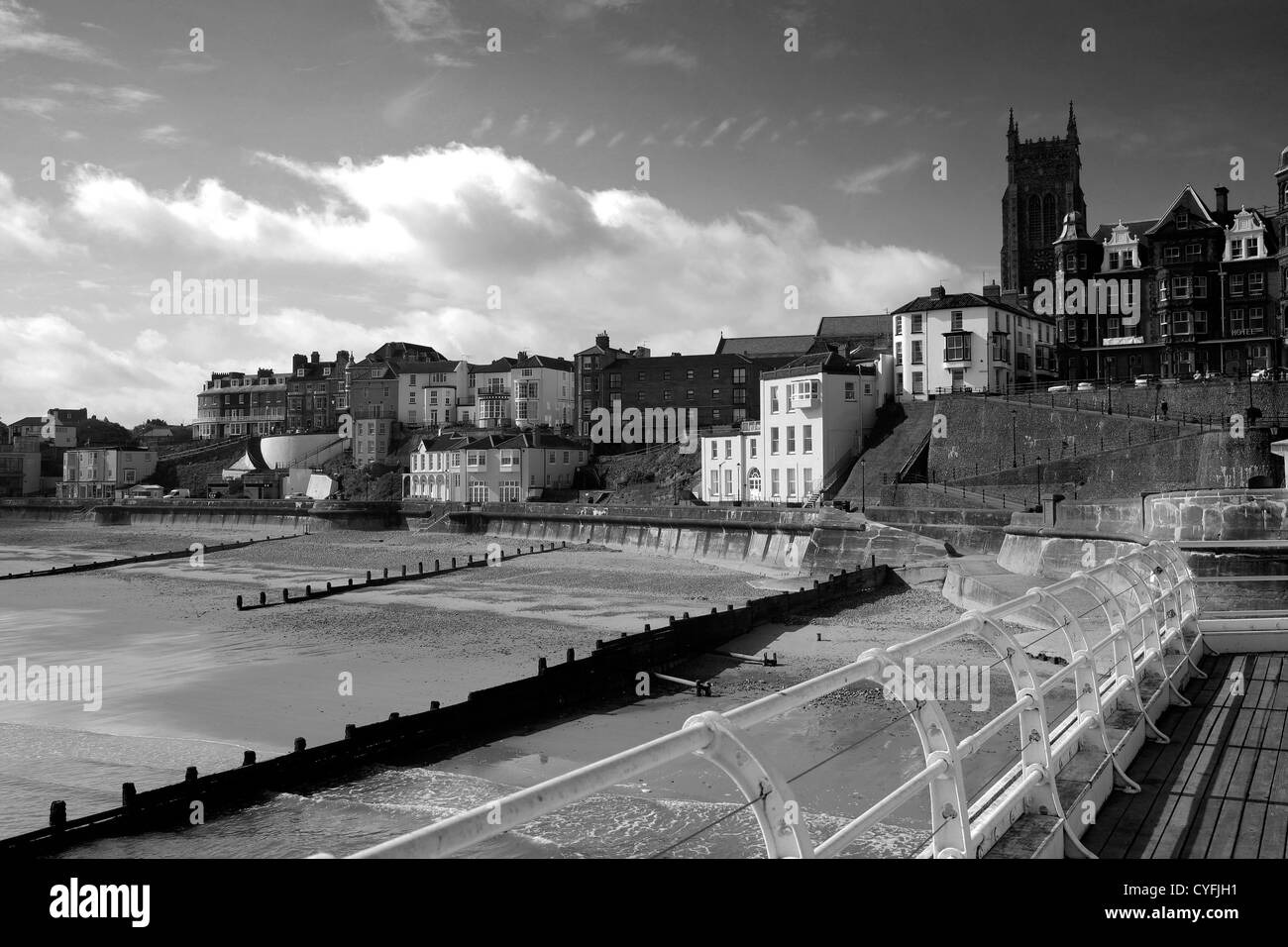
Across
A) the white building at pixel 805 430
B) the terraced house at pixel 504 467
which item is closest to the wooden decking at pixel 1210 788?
the white building at pixel 805 430

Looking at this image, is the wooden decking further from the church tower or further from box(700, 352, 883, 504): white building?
the church tower

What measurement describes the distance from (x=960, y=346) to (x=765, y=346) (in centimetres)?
3545

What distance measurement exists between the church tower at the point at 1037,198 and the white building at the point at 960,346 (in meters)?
31.1

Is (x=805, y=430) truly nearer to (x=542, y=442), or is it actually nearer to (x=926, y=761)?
(x=542, y=442)

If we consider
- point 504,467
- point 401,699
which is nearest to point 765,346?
point 504,467

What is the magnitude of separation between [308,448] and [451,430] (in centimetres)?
2406

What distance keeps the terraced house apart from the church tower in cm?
4664

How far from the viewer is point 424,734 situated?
16.8 m

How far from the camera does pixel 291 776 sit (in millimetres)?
14555

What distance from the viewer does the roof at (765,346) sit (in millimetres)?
93062

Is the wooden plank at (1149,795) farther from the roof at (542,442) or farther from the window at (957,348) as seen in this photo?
the roof at (542,442)

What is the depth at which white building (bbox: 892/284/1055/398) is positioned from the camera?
60875 mm
